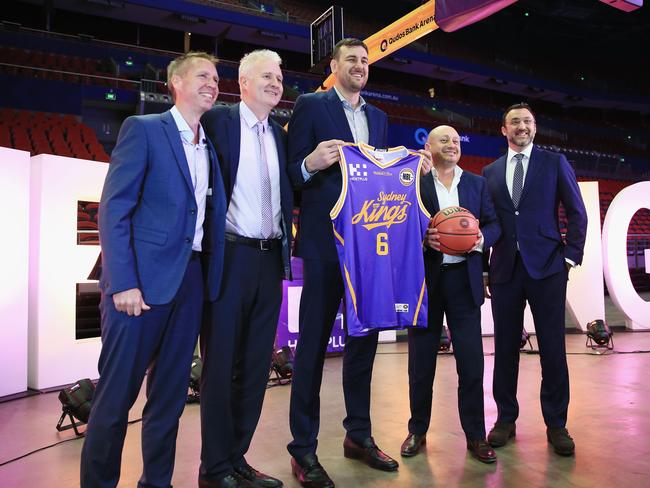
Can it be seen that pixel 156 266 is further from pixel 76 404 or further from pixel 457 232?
pixel 76 404

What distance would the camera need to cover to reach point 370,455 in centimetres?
271

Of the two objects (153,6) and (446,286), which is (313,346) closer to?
(446,286)

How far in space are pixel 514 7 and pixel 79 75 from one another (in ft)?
52.4

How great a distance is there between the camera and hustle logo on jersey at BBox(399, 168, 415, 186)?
9.04 feet

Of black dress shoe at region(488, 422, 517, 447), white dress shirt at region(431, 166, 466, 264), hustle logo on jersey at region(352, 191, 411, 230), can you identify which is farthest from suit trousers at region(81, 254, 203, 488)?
black dress shoe at region(488, 422, 517, 447)

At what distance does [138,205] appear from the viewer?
213cm

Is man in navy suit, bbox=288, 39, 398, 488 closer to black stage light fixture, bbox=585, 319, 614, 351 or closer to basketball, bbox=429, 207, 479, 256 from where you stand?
basketball, bbox=429, 207, 479, 256

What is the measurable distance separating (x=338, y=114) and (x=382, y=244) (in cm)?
72

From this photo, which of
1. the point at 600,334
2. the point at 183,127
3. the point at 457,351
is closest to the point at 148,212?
the point at 183,127

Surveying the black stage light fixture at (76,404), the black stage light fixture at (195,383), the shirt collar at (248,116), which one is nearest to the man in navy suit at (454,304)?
the shirt collar at (248,116)

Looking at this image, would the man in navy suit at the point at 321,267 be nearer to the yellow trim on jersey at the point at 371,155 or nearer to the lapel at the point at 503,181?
the yellow trim on jersey at the point at 371,155

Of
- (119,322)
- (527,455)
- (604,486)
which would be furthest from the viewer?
(527,455)

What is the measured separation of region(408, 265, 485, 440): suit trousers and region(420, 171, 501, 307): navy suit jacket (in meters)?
0.04

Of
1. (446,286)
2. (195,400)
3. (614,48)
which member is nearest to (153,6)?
(195,400)
